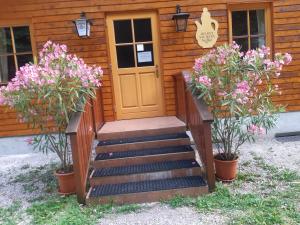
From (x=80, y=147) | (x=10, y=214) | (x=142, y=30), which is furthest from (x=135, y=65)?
(x=10, y=214)

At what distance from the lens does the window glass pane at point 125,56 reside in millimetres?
6391

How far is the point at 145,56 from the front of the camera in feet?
21.1

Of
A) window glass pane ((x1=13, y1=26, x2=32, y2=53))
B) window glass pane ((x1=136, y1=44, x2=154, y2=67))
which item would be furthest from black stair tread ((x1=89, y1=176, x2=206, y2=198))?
window glass pane ((x1=13, y1=26, x2=32, y2=53))

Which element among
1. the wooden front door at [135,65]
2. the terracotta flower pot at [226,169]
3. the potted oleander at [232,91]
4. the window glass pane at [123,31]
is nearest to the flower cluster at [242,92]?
the potted oleander at [232,91]

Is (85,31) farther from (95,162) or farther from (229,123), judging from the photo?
(229,123)

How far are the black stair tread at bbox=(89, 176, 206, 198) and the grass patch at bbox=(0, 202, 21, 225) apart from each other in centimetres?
81

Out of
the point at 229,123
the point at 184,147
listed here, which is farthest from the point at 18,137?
the point at 229,123

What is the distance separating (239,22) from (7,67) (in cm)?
399

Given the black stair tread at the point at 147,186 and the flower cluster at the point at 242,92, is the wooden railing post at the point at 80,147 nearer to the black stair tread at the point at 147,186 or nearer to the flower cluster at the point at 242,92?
the black stair tread at the point at 147,186

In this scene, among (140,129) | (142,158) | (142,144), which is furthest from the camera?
(140,129)

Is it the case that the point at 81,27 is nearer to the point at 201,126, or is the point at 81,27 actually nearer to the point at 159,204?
the point at 201,126

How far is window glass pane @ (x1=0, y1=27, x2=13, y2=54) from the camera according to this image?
20.8 ft

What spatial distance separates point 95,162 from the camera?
4852 mm

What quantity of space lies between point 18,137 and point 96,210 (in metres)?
3.02
